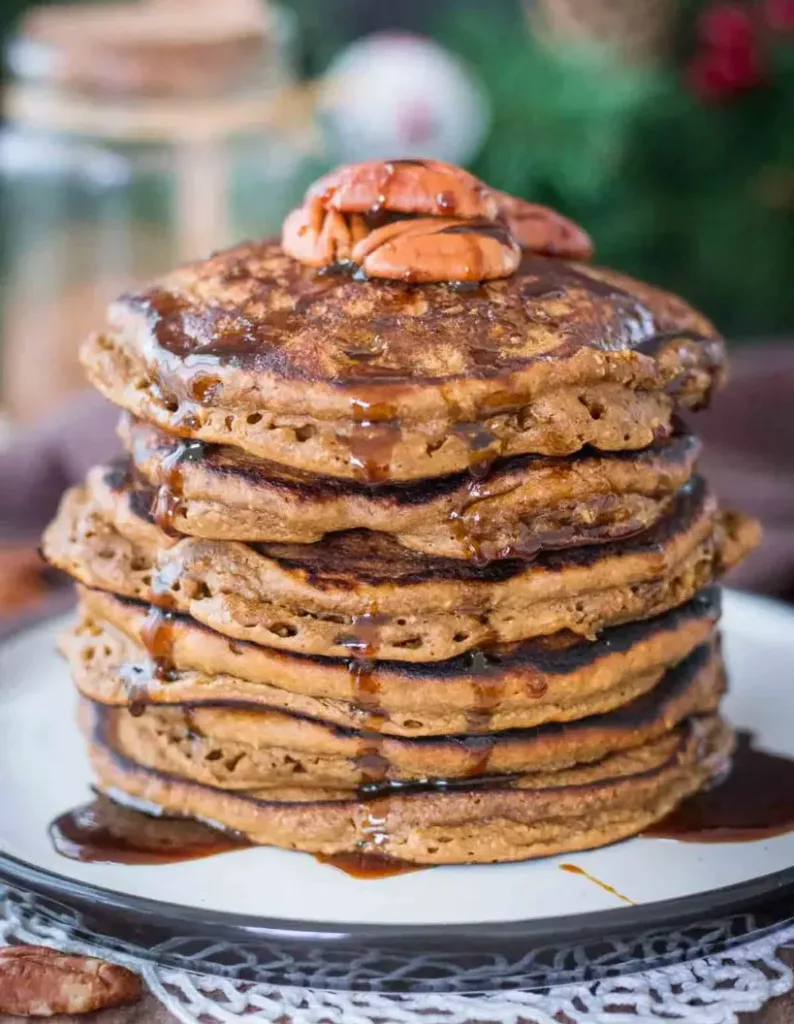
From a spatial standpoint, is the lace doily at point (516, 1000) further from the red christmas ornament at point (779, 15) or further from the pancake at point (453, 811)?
the red christmas ornament at point (779, 15)

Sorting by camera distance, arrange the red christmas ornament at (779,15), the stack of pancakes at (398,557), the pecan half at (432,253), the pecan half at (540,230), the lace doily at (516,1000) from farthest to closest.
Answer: the red christmas ornament at (779,15), the pecan half at (540,230), the pecan half at (432,253), the stack of pancakes at (398,557), the lace doily at (516,1000)

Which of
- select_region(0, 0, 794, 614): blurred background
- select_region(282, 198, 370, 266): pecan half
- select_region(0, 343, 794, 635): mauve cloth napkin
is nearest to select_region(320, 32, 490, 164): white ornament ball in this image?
select_region(0, 0, 794, 614): blurred background

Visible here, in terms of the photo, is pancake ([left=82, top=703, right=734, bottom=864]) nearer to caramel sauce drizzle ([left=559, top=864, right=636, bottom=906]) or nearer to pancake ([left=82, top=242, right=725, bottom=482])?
caramel sauce drizzle ([left=559, top=864, right=636, bottom=906])

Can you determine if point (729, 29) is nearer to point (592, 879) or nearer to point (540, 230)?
point (540, 230)

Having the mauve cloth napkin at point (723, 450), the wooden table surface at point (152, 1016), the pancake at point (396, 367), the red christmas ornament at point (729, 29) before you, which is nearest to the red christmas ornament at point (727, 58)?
the red christmas ornament at point (729, 29)

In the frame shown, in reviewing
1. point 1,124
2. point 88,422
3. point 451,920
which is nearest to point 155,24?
point 1,124

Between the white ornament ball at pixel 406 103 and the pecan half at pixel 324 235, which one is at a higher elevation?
the pecan half at pixel 324 235

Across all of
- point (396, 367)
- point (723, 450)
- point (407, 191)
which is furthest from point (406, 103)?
point (396, 367)
